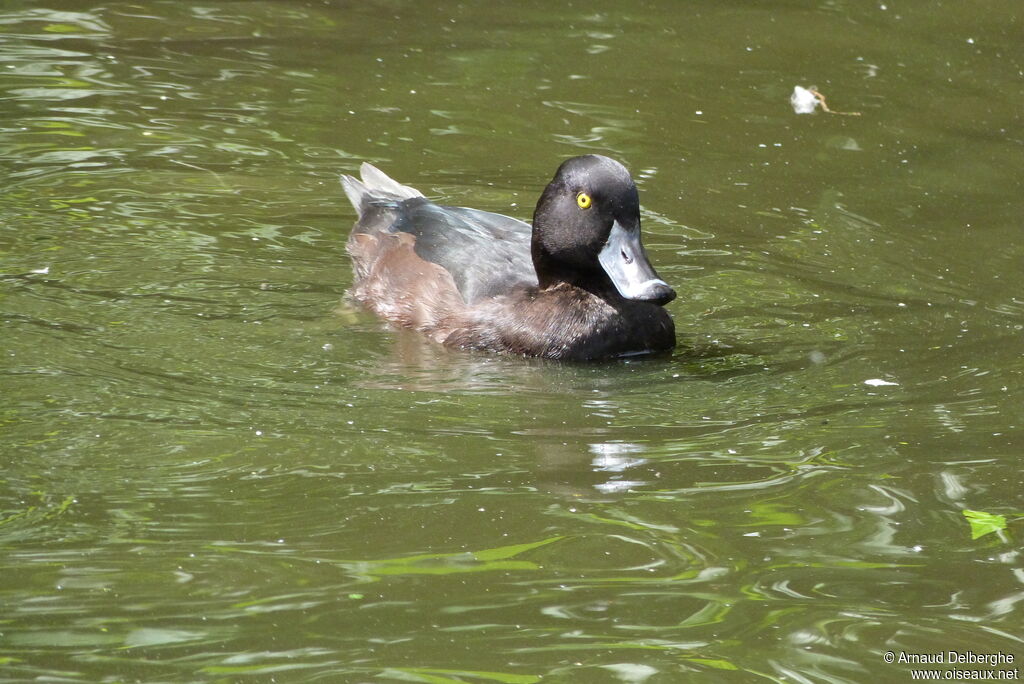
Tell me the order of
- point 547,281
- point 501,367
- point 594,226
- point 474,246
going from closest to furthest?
point 501,367 → point 594,226 → point 547,281 → point 474,246

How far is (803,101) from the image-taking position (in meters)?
10.5

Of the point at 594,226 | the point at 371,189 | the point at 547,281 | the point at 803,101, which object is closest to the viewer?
the point at 594,226

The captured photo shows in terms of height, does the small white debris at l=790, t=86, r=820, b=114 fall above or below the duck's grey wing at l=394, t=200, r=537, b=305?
above

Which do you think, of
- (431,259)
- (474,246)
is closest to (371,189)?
(431,259)

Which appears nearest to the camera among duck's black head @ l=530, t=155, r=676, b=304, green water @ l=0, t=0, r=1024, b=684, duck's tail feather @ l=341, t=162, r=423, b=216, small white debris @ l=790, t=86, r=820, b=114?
green water @ l=0, t=0, r=1024, b=684

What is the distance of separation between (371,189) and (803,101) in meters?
3.62

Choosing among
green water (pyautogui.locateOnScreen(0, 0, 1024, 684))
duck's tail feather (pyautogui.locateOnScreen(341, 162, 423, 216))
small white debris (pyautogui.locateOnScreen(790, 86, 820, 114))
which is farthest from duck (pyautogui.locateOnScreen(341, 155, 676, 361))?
small white debris (pyautogui.locateOnScreen(790, 86, 820, 114))

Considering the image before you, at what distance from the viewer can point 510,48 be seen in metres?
11.4

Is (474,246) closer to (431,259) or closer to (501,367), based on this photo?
(431,259)

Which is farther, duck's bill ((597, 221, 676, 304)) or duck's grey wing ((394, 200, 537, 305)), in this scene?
duck's grey wing ((394, 200, 537, 305))

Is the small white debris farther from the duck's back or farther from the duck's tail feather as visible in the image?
the duck's back

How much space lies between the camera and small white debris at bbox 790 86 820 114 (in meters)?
10.5

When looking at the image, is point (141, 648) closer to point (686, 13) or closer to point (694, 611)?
point (694, 611)

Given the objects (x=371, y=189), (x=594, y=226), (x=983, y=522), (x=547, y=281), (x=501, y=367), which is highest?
(x=594, y=226)
